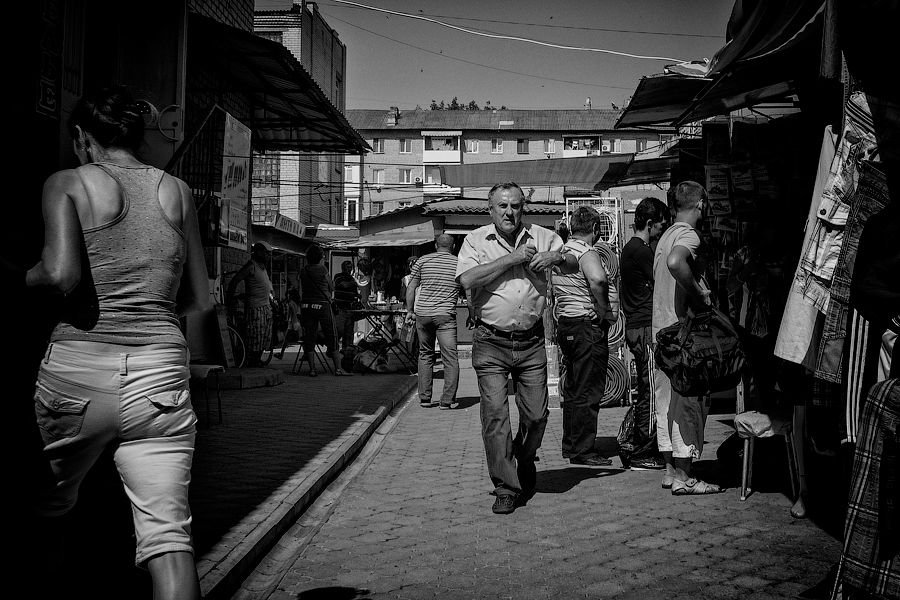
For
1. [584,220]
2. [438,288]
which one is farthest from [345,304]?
[584,220]

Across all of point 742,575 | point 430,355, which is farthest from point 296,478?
point 430,355

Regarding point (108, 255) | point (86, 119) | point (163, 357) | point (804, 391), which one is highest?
point (86, 119)

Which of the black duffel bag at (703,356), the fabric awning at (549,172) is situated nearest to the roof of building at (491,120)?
the fabric awning at (549,172)

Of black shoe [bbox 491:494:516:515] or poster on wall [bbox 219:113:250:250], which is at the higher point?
poster on wall [bbox 219:113:250:250]

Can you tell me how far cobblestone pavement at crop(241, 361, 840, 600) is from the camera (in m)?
4.13

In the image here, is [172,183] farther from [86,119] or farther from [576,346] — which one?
[576,346]

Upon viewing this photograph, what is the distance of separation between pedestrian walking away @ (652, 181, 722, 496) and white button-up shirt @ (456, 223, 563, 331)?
85 cm

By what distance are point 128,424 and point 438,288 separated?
345 inches

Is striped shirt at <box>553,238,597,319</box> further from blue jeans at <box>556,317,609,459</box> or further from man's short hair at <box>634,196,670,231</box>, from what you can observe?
man's short hair at <box>634,196,670,231</box>

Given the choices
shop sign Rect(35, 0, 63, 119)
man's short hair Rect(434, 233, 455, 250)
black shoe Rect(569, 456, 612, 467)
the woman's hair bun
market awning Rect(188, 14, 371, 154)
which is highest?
market awning Rect(188, 14, 371, 154)

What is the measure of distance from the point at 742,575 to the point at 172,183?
325cm

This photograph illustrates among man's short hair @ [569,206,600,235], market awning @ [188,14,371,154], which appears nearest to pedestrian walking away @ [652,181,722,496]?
man's short hair @ [569,206,600,235]

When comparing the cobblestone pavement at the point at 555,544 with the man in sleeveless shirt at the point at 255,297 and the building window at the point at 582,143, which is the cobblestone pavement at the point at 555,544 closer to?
the man in sleeveless shirt at the point at 255,297

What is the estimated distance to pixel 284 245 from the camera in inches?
1335
